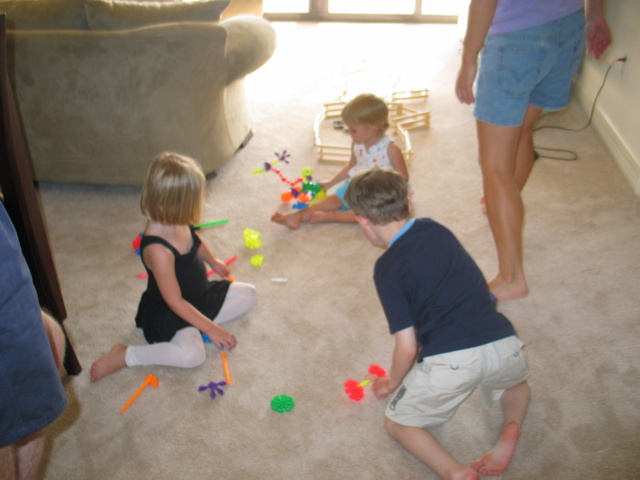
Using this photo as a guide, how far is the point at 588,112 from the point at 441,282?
2421 mm

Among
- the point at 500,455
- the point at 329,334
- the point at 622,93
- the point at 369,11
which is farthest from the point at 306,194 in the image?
the point at 369,11

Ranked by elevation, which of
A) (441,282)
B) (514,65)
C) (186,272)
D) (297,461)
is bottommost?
(297,461)

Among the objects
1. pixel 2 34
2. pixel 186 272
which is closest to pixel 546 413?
pixel 186 272

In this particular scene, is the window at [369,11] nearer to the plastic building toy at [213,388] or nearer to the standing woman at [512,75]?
the standing woman at [512,75]

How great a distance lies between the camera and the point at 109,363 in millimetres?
1723

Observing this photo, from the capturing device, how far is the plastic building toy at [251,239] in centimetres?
224

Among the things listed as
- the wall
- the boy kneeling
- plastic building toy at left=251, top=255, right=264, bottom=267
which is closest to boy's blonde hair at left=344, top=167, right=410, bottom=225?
the boy kneeling

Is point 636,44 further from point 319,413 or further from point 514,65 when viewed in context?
point 319,413

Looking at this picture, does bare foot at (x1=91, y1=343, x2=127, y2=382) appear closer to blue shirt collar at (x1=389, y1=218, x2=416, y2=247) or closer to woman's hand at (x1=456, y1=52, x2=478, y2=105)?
blue shirt collar at (x1=389, y1=218, x2=416, y2=247)

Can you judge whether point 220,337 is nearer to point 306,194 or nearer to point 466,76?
point 306,194

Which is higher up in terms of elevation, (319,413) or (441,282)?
(441,282)

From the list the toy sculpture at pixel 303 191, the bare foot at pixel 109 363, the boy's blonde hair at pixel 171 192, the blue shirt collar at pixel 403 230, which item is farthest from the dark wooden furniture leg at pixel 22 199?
the toy sculpture at pixel 303 191

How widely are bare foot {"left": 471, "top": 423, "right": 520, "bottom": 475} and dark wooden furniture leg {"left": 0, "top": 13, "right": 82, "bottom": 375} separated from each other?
1189 mm

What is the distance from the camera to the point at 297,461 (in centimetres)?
146
